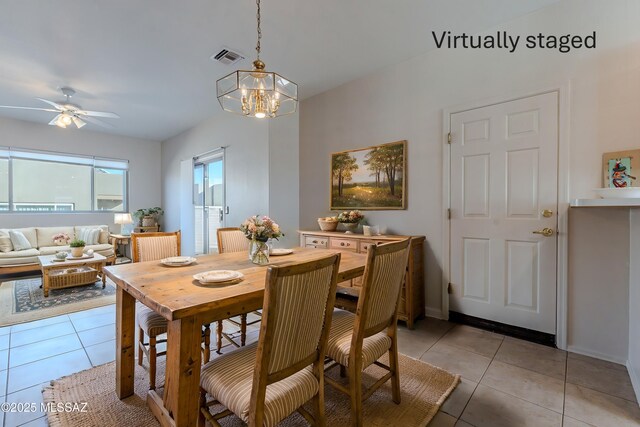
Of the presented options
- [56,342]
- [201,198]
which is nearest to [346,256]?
[56,342]

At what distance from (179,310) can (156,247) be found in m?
1.54

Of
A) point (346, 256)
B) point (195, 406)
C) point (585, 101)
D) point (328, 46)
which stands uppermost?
point (328, 46)

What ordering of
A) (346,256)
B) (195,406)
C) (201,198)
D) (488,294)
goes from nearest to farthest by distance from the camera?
1. (195,406)
2. (346,256)
3. (488,294)
4. (201,198)

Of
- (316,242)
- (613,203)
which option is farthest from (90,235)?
(613,203)

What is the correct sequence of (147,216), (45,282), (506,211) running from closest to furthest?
(506,211) < (45,282) < (147,216)

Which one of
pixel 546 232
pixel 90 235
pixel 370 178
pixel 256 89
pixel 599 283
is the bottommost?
pixel 599 283

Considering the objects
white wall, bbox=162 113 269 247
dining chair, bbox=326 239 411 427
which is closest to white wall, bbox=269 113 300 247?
white wall, bbox=162 113 269 247

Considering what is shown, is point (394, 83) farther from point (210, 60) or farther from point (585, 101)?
point (210, 60)

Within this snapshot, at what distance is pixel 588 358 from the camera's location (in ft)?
7.17

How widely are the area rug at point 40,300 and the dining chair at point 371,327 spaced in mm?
3369

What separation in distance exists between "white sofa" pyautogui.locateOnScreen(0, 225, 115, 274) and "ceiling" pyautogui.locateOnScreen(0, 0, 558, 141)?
2440 mm

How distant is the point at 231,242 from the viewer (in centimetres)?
282

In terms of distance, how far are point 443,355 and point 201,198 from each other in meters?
5.22

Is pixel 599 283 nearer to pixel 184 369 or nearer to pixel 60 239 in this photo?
pixel 184 369
